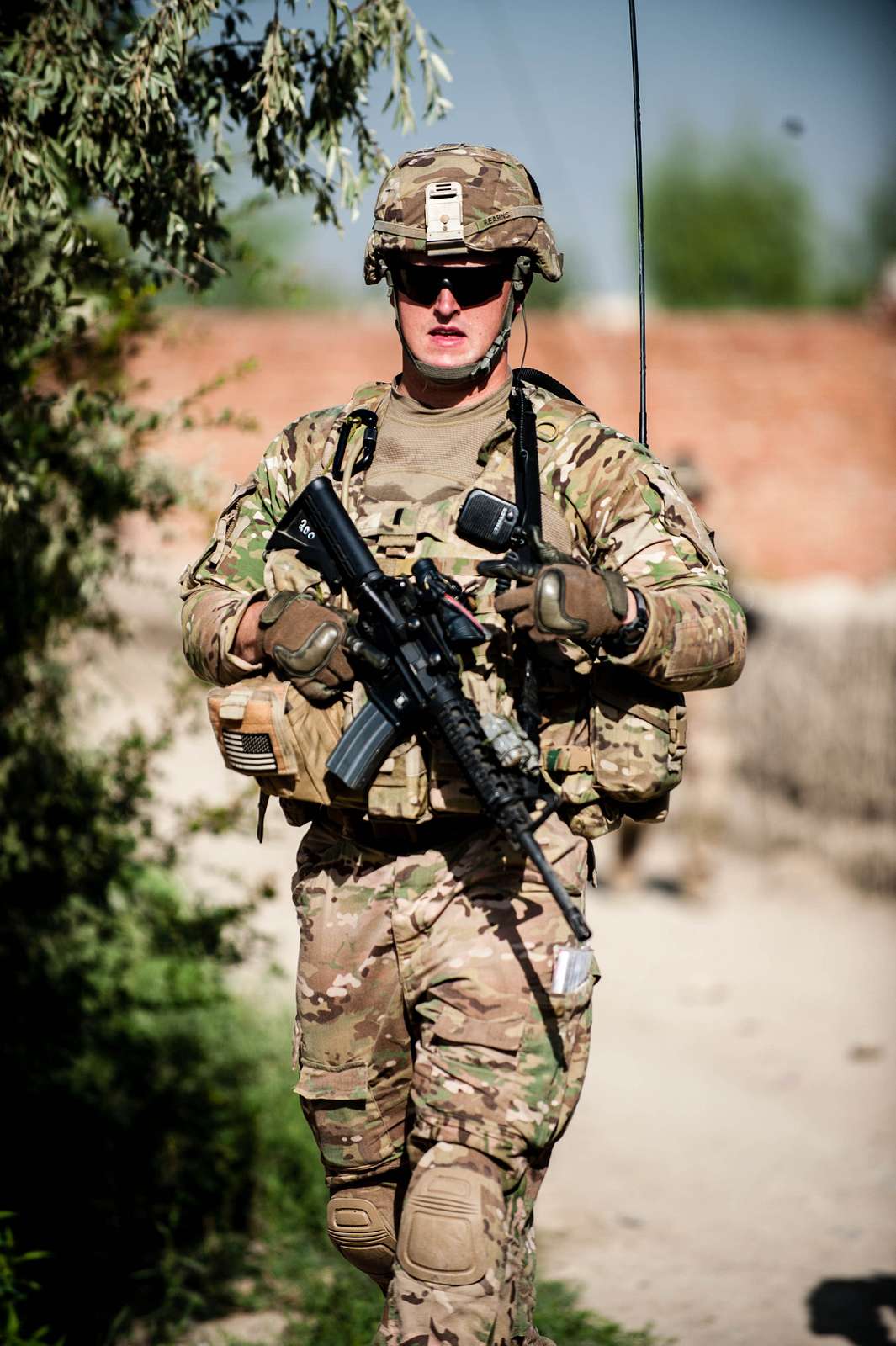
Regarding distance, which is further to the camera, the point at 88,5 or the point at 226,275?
the point at 226,275

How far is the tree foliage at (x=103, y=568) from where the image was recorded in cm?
332

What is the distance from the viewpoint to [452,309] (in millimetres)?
2773

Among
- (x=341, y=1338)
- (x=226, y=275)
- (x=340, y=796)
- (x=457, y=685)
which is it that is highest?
(x=226, y=275)

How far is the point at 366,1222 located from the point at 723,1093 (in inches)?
138

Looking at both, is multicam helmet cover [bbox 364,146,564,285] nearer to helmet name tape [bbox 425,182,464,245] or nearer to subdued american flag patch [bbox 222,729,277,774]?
helmet name tape [bbox 425,182,464,245]

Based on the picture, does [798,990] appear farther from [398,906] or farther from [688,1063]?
[398,906]

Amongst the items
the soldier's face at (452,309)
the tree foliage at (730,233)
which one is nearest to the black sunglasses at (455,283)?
the soldier's face at (452,309)

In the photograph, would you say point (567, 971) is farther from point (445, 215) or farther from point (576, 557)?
point (445, 215)

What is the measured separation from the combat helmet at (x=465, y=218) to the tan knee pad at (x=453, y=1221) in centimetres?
137

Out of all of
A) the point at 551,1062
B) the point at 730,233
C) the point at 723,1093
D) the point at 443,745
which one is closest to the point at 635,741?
the point at 443,745

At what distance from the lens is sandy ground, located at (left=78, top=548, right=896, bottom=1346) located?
14.4 ft

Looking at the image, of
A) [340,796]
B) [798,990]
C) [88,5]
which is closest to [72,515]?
[88,5]

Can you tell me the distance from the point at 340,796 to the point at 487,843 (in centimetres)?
27

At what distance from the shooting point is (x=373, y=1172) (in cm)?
278
